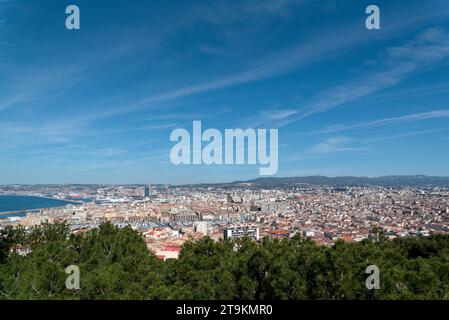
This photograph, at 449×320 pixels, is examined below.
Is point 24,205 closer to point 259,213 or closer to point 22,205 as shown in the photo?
point 22,205

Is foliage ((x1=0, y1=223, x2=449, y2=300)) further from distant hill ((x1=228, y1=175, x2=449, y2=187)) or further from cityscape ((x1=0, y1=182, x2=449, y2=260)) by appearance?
distant hill ((x1=228, y1=175, x2=449, y2=187))

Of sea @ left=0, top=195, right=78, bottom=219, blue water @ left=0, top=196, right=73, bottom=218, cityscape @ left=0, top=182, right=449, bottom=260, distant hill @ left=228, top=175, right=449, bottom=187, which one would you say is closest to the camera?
cityscape @ left=0, top=182, right=449, bottom=260

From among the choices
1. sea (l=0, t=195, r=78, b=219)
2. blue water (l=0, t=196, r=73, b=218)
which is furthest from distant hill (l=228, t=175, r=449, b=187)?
blue water (l=0, t=196, r=73, b=218)

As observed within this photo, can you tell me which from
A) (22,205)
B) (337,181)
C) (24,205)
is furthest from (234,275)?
(22,205)

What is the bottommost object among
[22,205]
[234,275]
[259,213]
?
[22,205]

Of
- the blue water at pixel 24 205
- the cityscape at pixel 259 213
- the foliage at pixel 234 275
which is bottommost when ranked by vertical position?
the blue water at pixel 24 205

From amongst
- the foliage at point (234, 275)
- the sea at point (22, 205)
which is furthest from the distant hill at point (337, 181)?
the foliage at point (234, 275)

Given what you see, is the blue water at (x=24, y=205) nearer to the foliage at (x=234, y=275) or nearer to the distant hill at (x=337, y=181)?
the distant hill at (x=337, y=181)

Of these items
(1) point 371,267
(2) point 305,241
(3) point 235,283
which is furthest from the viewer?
(2) point 305,241

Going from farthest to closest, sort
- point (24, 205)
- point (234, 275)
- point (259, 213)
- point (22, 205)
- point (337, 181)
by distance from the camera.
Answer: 1. point (22, 205)
2. point (24, 205)
3. point (337, 181)
4. point (259, 213)
5. point (234, 275)
